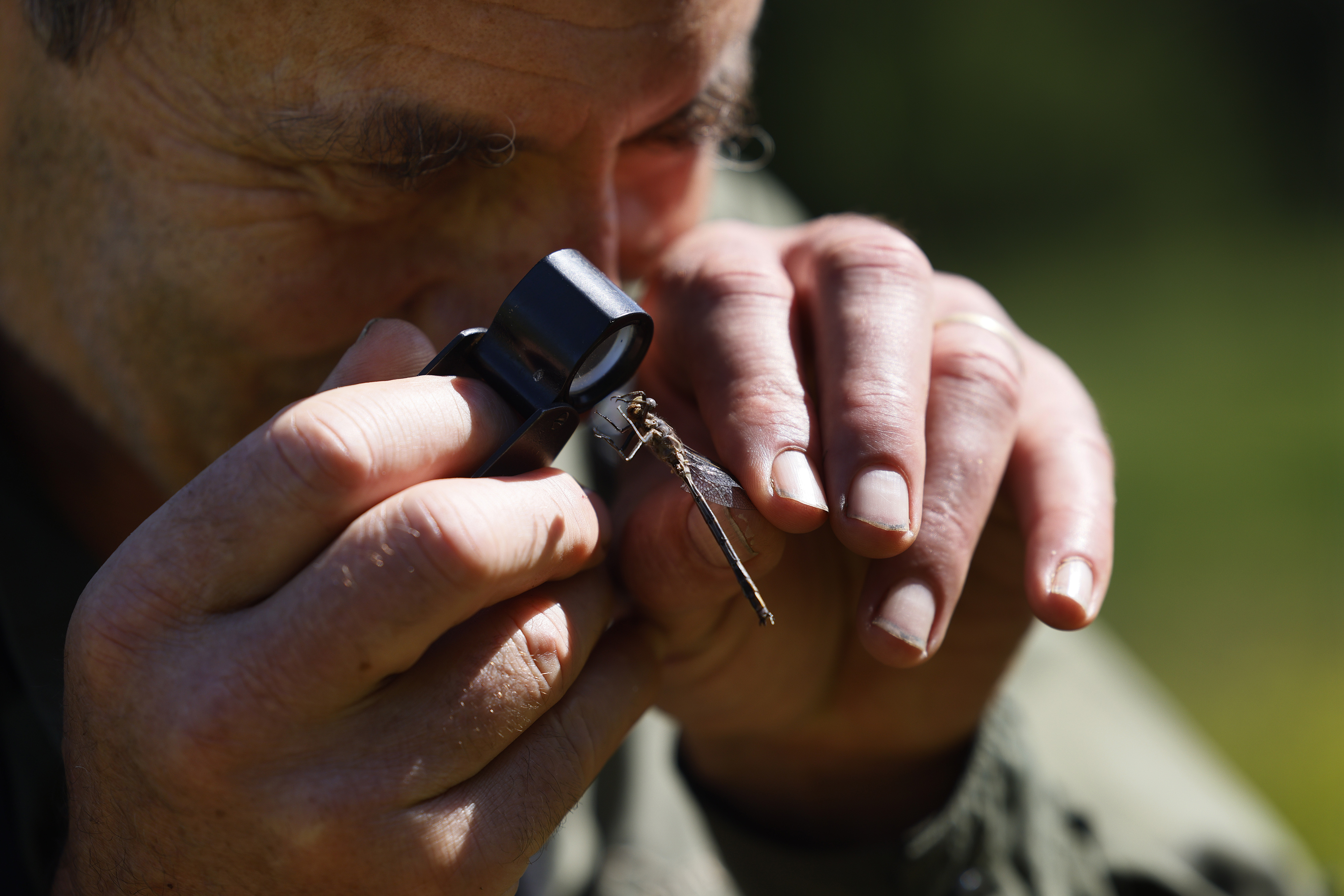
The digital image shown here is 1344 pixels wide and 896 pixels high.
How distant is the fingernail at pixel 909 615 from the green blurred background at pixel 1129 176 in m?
5.06

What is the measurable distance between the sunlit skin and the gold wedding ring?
0.9 inches

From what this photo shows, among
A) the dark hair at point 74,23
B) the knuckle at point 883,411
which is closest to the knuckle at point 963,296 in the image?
the knuckle at point 883,411

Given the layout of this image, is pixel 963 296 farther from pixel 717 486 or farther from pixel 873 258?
pixel 717 486

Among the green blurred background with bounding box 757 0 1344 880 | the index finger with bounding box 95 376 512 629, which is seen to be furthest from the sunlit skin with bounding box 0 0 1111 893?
the green blurred background with bounding box 757 0 1344 880

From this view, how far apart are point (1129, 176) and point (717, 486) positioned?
7.56 metres

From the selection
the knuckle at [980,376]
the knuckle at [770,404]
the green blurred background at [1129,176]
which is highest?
the knuckle at [770,404]

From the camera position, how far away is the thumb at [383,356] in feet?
4.17

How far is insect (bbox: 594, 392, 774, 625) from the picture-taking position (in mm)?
1334

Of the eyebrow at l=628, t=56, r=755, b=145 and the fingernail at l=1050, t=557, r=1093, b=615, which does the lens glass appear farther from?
the fingernail at l=1050, t=557, r=1093, b=615

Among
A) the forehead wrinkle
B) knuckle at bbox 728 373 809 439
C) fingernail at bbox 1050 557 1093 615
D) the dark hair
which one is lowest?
fingernail at bbox 1050 557 1093 615

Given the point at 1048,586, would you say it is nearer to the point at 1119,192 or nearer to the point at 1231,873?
the point at 1231,873

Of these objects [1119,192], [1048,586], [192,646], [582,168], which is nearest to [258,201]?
[582,168]

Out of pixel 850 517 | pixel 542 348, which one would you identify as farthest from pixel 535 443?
pixel 850 517

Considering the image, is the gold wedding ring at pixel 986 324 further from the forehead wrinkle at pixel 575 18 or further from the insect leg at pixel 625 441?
the forehead wrinkle at pixel 575 18
